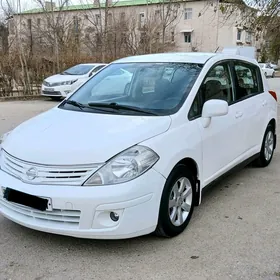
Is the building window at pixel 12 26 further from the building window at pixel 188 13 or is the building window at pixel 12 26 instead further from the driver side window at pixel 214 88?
the building window at pixel 188 13

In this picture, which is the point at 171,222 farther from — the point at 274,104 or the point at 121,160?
the point at 274,104

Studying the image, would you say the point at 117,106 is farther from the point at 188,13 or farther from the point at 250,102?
the point at 188,13

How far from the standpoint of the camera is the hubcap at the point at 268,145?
5.61 m

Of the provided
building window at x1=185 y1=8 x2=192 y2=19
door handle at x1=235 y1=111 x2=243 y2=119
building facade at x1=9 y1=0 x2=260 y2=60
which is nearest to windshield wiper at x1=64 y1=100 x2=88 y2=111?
door handle at x1=235 y1=111 x2=243 y2=119

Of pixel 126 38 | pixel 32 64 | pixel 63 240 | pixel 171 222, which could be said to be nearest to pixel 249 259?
pixel 171 222

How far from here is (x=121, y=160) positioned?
3041 mm

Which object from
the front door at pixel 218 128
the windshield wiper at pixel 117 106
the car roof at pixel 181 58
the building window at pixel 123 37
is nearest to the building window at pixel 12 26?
the building window at pixel 123 37

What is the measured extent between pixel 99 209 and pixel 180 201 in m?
0.92

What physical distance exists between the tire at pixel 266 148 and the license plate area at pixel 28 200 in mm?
3545

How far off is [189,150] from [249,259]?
3.50 feet

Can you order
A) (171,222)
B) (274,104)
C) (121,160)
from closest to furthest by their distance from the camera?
1. (121,160)
2. (171,222)
3. (274,104)

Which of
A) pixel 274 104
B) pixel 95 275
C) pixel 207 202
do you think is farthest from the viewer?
pixel 274 104

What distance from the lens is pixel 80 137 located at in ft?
10.6

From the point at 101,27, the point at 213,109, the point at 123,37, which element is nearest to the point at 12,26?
the point at 101,27
